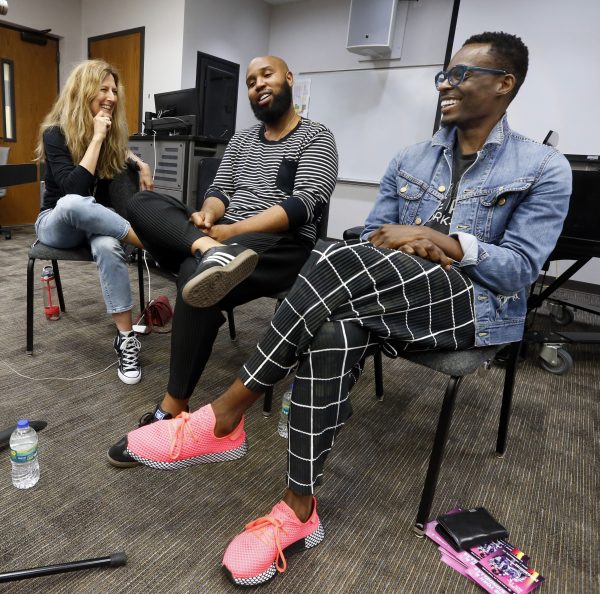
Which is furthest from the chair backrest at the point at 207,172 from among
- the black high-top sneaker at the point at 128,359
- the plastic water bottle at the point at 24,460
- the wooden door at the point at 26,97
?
the wooden door at the point at 26,97

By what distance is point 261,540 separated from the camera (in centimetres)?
87

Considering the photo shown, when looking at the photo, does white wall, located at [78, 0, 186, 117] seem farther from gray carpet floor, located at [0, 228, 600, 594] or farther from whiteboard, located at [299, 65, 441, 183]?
gray carpet floor, located at [0, 228, 600, 594]

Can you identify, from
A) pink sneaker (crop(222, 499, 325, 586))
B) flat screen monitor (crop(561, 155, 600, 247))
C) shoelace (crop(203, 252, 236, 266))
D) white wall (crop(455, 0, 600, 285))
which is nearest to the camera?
pink sneaker (crop(222, 499, 325, 586))

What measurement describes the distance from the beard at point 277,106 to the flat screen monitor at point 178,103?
1746mm

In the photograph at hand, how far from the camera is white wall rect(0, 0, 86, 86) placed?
4.51 m

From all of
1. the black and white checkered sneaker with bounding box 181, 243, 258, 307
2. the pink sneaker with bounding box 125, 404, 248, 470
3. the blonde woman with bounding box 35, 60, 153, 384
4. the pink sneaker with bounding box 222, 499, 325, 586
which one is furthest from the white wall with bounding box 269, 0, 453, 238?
the pink sneaker with bounding box 222, 499, 325, 586

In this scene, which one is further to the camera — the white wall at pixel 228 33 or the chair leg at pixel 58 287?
the white wall at pixel 228 33

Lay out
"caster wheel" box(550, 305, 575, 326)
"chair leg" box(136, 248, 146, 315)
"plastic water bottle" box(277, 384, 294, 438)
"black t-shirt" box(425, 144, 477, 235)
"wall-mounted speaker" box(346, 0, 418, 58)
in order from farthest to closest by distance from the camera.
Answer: "wall-mounted speaker" box(346, 0, 418, 58), "caster wheel" box(550, 305, 575, 326), "chair leg" box(136, 248, 146, 315), "plastic water bottle" box(277, 384, 294, 438), "black t-shirt" box(425, 144, 477, 235)

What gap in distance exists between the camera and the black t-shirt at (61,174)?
5.31ft

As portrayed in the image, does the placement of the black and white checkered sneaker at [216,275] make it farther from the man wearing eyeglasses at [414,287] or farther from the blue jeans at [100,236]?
the blue jeans at [100,236]

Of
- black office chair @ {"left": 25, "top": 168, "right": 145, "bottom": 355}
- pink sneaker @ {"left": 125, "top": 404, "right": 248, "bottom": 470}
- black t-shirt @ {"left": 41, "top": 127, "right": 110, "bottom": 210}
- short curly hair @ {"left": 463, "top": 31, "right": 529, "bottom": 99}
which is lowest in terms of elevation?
pink sneaker @ {"left": 125, "top": 404, "right": 248, "bottom": 470}

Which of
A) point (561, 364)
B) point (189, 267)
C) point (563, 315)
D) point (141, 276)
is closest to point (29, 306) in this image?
point (141, 276)

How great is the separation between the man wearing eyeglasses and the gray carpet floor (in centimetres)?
11

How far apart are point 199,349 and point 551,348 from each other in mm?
1729
